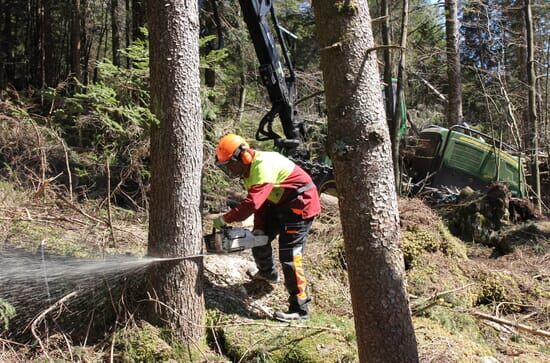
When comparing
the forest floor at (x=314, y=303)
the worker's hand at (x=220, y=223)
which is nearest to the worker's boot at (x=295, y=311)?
the forest floor at (x=314, y=303)

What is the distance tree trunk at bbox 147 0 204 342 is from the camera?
14.0ft

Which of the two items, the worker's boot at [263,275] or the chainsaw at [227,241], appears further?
the worker's boot at [263,275]

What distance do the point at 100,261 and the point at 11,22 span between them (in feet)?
64.7

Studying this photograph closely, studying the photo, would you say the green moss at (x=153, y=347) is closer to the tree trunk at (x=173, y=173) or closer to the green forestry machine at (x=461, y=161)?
the tree trunk at (x=173, y=173)

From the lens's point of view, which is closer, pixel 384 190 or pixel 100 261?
pixel 384 190

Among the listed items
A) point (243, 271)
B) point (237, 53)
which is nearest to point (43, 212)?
point (243, 271)

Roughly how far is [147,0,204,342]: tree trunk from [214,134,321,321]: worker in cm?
44

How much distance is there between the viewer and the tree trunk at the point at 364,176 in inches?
132

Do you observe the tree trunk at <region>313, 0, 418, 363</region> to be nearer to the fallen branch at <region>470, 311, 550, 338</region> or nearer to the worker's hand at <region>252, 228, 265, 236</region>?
the worker's hand at <region>252, 228, 265, 236</region>

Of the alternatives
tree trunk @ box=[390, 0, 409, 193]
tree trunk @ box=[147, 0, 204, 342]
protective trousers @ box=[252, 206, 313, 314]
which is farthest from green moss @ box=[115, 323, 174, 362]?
tree trunk @ box=[390, 0, 409, 193]

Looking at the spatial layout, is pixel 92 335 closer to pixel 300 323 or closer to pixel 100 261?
pixel 100 261

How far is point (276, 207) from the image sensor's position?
5.19 metres

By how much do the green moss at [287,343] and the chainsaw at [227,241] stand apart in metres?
0.68

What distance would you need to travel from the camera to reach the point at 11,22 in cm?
2083
